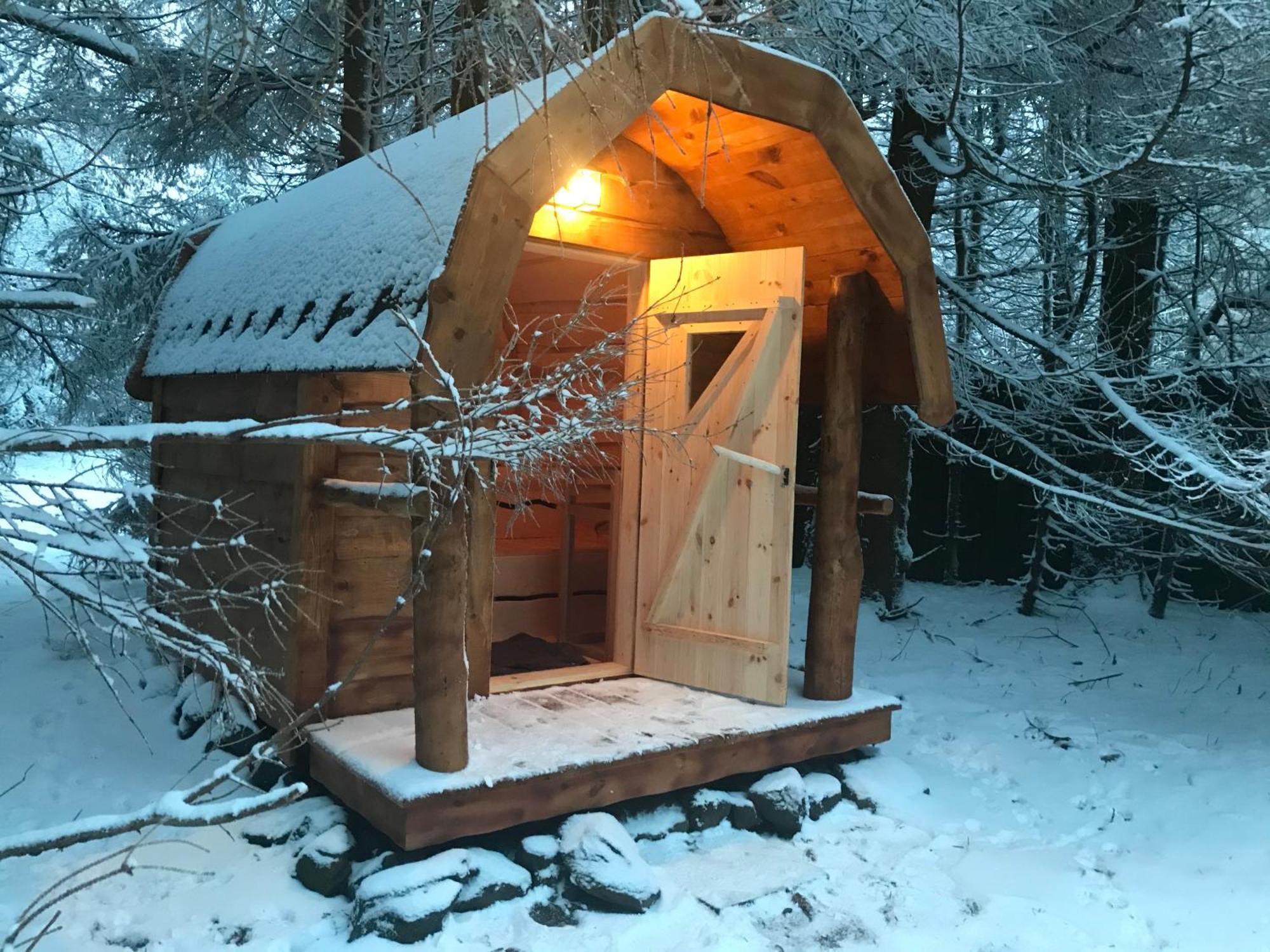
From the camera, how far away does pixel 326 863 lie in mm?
3594

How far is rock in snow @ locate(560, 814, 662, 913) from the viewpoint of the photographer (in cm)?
361

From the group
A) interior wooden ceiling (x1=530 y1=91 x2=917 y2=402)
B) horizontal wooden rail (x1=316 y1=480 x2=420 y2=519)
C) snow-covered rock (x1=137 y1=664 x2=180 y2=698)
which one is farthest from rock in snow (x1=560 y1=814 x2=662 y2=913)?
snow-covered rock (x1=137 y1=664 x2=180 y2=698)

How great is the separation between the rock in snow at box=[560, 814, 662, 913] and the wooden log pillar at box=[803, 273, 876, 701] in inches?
59.3

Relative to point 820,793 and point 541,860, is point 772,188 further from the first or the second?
point 541,860

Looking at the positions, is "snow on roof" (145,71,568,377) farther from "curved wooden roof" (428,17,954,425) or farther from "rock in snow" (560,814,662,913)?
"rock in snow" (560,814,662,913)

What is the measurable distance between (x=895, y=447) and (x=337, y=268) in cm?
455

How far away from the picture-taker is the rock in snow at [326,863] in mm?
3582

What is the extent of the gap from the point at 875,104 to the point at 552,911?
6237mm

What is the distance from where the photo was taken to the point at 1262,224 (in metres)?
6.74

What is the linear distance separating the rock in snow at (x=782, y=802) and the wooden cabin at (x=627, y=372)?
106 mm

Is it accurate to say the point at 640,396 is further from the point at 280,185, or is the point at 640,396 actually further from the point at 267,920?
the point at 280,185

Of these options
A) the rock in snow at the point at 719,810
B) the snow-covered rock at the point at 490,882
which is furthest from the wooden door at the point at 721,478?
the snow-covered rock at the point at 490,882

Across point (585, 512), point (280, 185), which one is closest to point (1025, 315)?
point (585, 512)

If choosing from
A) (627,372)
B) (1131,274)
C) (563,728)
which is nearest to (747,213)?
(627,372)
